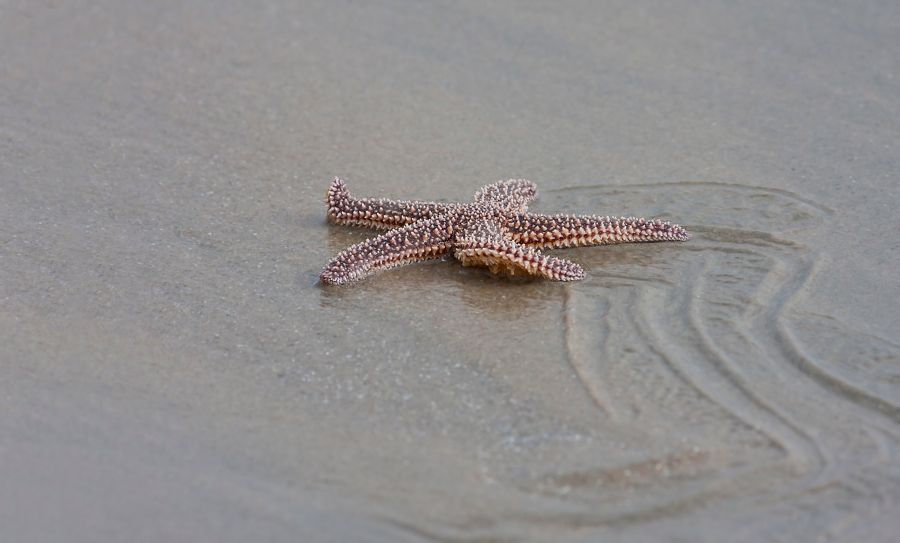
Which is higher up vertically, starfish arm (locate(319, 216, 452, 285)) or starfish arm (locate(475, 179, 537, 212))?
starfish arm (locate(475, 179, 537, 212))

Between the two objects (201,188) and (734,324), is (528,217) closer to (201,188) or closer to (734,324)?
(734,324)

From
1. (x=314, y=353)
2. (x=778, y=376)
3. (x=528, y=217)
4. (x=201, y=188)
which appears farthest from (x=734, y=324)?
(x=201, y=188)

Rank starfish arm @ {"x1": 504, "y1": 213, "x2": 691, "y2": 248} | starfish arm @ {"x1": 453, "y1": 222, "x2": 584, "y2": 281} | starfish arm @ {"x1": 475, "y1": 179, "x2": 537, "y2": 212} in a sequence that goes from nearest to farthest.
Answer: starfish arm @ {"x1": 453, "y1": 222, "x2": 584, "y2": 281}
starfish arm @ {"x1": 504, "y1": 213, "x2": 691, "y2": 248}
starfish arm @ {"x1": 475, "y1": 179, "x2": 537, "y2": 212}

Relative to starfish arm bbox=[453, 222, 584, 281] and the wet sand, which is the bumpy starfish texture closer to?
starfish arm bbox=[453, 222, 584, 281]

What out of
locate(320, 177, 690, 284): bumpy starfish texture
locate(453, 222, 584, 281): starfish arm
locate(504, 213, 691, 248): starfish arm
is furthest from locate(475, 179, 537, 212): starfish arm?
locate(453, 222, 584, 281): starfish arm

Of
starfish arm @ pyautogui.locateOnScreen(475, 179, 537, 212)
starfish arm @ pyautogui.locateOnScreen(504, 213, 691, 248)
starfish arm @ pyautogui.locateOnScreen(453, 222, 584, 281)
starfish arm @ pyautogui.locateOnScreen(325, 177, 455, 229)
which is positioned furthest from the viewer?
starfish arm @ pyautogui.locateOnScreen(475, 179, 537, 212)

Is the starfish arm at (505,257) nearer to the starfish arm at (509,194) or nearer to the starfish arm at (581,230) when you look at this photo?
the starfish arm at (581,230)

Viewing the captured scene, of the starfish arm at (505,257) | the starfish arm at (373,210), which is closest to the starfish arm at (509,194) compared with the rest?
the starfish arm at (373,210)
